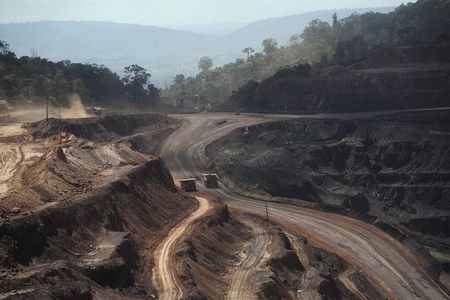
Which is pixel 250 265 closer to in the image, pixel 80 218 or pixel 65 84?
pixel 80 218

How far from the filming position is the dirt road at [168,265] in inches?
1293

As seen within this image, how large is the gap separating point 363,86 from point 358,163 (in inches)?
886

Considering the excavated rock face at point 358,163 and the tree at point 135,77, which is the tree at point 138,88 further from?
the excavated rock face at point 358,163

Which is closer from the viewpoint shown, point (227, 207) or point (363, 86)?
point (227, 207)

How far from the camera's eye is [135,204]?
45.4 meters

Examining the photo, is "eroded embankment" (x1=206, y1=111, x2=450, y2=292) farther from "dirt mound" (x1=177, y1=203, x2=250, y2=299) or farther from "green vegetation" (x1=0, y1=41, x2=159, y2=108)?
"green vegetation" (x1=0, y1=41, x2=159, y2=108)

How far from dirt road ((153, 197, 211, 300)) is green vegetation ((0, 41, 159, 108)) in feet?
192

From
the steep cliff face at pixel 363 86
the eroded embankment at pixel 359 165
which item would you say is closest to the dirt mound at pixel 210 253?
the eroded embankment at pixel 359 165

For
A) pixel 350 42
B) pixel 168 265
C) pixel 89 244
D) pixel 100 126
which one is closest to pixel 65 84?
pixel 100 126

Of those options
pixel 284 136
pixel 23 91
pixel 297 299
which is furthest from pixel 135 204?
pixel 23 91

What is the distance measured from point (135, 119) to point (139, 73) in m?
42.1

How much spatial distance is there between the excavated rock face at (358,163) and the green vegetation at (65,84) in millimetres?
36943

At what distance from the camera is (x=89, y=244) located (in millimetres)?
35219

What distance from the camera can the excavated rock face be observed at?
70.0 metres
